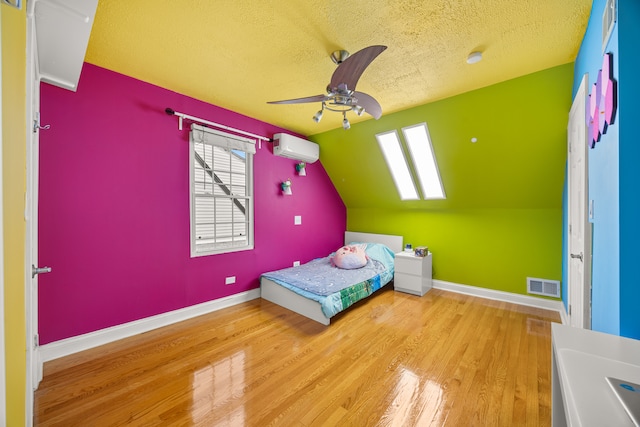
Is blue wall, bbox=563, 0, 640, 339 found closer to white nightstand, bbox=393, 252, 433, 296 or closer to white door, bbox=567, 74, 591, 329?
white door, bbox=567, 74, 591, 329

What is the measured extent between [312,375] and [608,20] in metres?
2.77

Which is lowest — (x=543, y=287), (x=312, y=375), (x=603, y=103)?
(x=312, y=375)

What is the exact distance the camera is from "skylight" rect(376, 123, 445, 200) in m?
3.49

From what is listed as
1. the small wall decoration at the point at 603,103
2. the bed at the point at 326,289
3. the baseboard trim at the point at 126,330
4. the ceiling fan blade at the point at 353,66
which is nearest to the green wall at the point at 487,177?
the bed at the point at 326,289

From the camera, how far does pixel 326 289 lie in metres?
2.89

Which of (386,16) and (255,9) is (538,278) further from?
(255,9)

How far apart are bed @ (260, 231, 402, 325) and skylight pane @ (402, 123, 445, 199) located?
995 mm

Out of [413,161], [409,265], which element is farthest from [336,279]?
[413,161]

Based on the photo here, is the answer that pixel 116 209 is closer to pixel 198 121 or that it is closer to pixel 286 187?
pixel 198 121

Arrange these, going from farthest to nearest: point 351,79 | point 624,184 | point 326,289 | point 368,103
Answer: point 326,289 → point 368,103 → point 351,79 → point 624,184

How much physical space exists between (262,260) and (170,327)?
1.36 metres

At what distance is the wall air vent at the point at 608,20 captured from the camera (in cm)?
113

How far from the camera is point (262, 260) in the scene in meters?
3.62

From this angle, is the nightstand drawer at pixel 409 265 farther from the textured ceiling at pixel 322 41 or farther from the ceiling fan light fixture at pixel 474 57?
the ceiling fan light fixture at pixel 474 57
